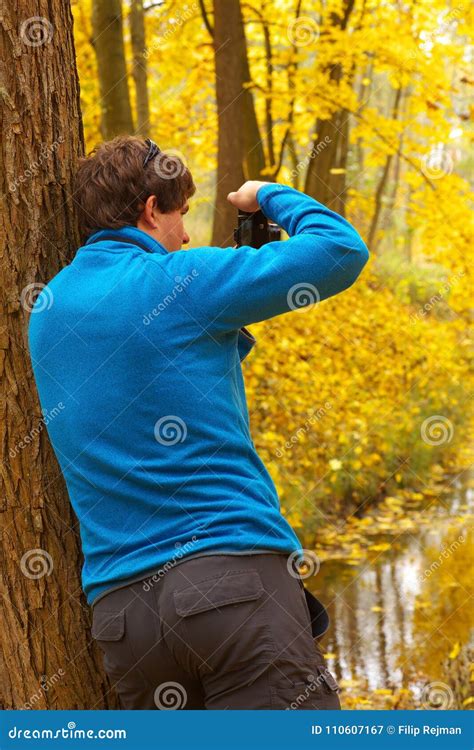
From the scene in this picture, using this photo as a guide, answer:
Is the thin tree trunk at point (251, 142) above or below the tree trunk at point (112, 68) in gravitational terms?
below

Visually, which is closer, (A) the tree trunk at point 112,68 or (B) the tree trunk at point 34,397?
(B) the tree trunk at point 34,397

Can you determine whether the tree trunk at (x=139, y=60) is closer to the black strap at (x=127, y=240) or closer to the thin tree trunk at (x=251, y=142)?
the thin tree trunk at (x=251, y=142)

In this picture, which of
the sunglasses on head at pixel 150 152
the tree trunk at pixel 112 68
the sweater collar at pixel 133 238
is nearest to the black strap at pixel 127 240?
the sweater collar at pixel 133 238

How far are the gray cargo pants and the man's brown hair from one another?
781 mm

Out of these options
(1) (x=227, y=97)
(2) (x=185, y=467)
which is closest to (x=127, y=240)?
(2) (x=185, y=467)

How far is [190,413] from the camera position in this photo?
1.78 metres

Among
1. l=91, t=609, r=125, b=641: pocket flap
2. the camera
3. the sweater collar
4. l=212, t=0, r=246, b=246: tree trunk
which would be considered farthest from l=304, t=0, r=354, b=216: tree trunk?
l=91, t=609, r=125, b=641: pocket flap

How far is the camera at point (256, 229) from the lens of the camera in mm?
2094

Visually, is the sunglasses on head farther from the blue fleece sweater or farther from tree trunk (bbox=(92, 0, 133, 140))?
tree trunk (bbox=(92, 0, 133, 140))

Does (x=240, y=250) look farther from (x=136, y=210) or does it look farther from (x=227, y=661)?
(x=227, y=661)

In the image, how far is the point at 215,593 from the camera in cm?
170

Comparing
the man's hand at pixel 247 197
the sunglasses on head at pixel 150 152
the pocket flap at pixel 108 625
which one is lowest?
the pocket flap at pixel 108 625

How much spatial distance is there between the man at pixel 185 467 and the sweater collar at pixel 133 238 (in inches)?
1.3

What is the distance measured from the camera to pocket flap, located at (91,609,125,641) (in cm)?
179
